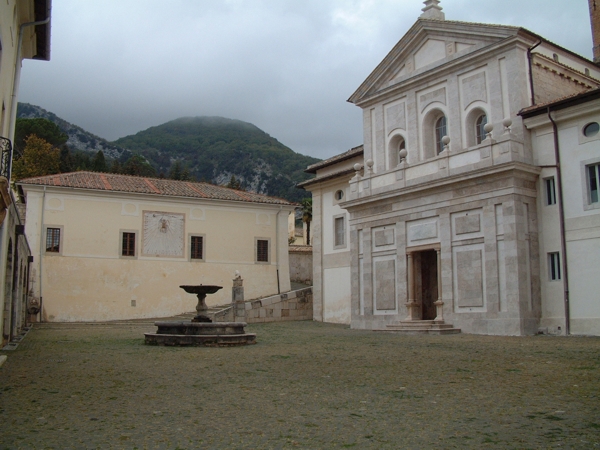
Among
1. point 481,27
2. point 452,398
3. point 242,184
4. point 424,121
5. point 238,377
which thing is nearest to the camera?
point 452,398

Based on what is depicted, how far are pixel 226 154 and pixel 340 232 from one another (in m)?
101

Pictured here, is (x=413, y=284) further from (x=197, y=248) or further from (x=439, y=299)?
(x=197, y=248)

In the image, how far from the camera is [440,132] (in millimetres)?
23281

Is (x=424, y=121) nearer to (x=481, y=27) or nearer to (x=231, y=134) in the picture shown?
(x=481, y=27)

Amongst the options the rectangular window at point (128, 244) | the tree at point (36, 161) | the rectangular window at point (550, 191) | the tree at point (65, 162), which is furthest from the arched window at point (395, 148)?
the tree at point (65, 162)

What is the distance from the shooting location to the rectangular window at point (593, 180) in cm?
1830

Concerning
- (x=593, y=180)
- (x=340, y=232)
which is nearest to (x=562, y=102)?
(x=593, y=180)

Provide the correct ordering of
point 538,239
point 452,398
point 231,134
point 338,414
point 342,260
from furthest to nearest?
1. point 231,134
2. point 342,260
3. point 538,239
4. point 452,398
5. point 338,414

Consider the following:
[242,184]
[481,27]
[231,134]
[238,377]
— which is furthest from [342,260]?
[231,134]

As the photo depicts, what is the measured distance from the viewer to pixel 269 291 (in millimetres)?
34438

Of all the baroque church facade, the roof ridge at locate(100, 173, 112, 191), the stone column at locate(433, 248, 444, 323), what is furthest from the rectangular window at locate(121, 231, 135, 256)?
the stone column at locate(433, 248, 444, 323)

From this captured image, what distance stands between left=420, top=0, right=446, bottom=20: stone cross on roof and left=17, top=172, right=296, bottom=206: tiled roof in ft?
47.9

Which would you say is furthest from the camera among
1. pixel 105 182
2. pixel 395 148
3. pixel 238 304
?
pixel 105 182

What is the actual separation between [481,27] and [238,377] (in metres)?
16.7
